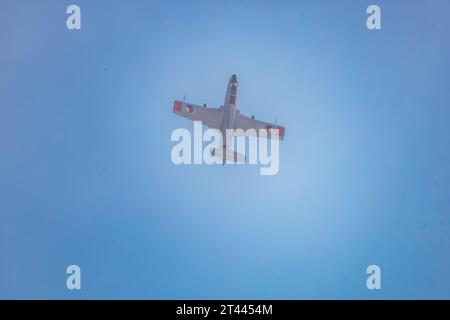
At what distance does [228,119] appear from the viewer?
28.7 meters

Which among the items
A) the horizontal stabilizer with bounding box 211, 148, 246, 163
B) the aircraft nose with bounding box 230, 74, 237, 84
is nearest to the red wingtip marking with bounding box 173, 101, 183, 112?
the aircraft nose with bounding box 230, 74, 237, 84

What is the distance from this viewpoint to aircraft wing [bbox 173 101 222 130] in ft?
96.4

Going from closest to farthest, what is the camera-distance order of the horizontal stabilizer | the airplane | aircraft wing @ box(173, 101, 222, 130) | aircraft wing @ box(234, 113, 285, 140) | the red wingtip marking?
1. the horizontal stabilizer
2. the airplane
3. aircraft wing @ box(234, 113, 285, 140)
4. aircraft wing @ box(173, 101, 222, 130)
5. the red wingtip marking

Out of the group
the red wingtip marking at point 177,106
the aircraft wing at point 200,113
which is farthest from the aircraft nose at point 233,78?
the red wingtip marking at point 177,106

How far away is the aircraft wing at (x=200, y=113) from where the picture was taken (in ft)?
96.4

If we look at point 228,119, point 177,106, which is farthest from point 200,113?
point 228,119

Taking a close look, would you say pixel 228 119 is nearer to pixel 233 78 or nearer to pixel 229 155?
pixel 229 155

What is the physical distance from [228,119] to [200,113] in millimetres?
1874

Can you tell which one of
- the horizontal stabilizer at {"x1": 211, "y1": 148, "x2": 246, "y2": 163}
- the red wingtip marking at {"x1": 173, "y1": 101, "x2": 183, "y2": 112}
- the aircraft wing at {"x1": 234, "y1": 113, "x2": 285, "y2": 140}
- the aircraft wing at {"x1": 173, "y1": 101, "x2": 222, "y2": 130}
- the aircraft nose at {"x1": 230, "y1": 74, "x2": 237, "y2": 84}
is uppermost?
the aircraft nose at {"x1": 230, "y1": 74, "x2": 237, "y2": 84}

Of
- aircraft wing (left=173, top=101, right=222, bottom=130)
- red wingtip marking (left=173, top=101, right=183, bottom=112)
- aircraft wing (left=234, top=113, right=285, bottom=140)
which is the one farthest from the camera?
red wingtip marking (left=173, top=101, right=183, bottom=112)

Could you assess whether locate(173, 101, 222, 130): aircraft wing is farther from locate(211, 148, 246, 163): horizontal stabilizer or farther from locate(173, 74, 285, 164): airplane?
locate(211, 148, 246, 163): horizontal stabilizer
